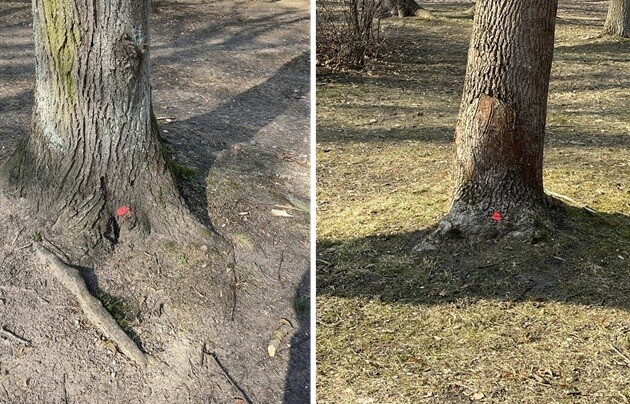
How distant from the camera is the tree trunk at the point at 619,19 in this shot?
29.9 ft

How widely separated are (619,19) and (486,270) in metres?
7.10

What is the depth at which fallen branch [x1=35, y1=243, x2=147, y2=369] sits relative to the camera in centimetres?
268

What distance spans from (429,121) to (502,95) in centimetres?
248

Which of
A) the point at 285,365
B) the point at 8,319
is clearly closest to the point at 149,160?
the point at 8,319

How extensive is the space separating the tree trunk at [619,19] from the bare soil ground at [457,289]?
454cm

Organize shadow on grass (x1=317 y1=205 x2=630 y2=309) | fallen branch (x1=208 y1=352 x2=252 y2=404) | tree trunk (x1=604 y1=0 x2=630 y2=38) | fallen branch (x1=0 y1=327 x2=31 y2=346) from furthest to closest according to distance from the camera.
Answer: tree trunk (x1=604 y1=0 x2=630 y2=38) → shadow on grass (x1=317 y1=205 x2=630 y2=309) → fallen branch (x1=0 y1=327 x2=31 y2=346) → fallen branch (x1=208 y1=352 x2=252 y2=404)

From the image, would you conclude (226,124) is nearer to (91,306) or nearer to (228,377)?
(91,306)

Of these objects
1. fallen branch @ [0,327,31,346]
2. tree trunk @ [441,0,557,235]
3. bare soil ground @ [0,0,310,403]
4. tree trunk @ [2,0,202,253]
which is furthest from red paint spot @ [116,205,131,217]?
tree trunk @ [441,0,557,235]

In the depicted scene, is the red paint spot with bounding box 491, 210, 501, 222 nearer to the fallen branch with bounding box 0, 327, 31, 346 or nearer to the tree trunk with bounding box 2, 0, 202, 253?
the tree trunk with bounding box 2, 0, 202, 253

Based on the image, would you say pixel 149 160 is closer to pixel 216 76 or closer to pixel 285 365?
pixel 285 365

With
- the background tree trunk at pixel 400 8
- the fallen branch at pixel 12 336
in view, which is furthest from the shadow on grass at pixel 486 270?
the background tree trunk at pixel 400 8

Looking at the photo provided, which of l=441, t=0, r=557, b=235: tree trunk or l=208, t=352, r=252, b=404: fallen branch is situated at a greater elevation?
l=441, t=0, r=557, b=235: tree trunk

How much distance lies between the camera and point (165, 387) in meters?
2.57

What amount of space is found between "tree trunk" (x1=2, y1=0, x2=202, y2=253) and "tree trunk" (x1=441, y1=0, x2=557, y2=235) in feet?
3.92
